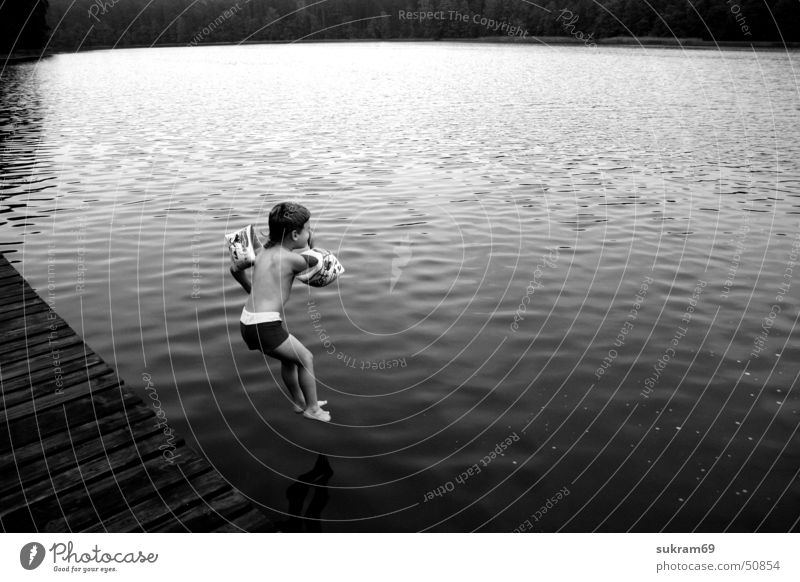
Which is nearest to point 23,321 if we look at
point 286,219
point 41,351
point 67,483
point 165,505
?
point 41,351

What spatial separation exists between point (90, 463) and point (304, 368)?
216 centimetres

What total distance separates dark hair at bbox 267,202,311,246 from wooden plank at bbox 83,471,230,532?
2.39 metres

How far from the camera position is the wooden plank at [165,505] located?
527 cm

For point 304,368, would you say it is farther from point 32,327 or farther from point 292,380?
point 32,327

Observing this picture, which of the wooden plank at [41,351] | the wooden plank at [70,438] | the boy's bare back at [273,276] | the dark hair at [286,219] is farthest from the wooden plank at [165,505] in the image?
the wooden plank at [41,351]

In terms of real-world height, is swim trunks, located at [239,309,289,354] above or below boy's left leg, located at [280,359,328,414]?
above

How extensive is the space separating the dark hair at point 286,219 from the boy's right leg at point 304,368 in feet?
3.43

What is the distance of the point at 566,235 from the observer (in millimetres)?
14859

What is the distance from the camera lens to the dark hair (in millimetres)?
→ 6672

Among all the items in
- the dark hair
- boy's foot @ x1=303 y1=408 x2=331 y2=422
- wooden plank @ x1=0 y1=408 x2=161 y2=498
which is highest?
the dark hair

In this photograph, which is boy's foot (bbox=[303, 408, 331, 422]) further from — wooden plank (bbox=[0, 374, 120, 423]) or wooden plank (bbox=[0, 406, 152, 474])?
wooden plank (bbox=[0, 374, 120, 423])

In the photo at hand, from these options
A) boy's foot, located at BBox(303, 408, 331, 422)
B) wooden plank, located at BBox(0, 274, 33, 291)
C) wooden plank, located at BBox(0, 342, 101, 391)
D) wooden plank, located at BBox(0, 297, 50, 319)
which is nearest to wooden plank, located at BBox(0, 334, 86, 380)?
Result: wooden plank, located at BBox(0, 342, 101, 391)

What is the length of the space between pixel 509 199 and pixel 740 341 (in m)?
9.23

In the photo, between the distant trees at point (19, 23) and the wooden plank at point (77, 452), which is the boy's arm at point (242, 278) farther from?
the distant trees at point (19, 23)
